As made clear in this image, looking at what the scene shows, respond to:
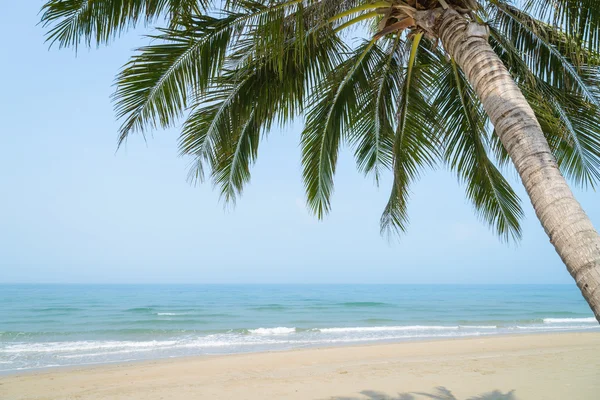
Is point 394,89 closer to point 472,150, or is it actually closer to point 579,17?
point 472,150

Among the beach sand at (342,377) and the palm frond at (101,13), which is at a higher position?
the palm frond at (101,13)

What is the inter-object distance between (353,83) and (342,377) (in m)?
4.44

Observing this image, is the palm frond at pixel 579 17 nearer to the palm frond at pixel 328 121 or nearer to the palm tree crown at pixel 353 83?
the palm tree crown at pixel 353 83

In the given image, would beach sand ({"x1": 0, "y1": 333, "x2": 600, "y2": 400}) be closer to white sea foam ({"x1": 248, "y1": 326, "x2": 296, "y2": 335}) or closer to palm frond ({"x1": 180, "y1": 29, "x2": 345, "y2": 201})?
palm frond ({"x1": 180, "y1": 29, "x2": 345, "y2": 201})

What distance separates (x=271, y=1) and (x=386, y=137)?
3.36 m

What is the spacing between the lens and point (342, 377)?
7.59 m

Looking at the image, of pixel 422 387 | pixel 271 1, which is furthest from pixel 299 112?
pixel 422 387

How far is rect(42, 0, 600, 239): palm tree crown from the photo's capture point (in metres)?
4.24

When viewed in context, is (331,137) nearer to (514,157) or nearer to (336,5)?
(336,5)

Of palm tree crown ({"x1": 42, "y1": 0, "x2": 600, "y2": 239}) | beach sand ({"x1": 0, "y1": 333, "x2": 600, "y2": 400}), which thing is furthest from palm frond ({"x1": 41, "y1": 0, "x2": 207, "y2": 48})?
beach sand ({"x1": 0, "y1": 333, "x2": 600, "y2": 400})

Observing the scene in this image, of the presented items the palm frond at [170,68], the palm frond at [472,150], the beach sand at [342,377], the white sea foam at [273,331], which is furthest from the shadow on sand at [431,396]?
the white sea foam at [273,331]

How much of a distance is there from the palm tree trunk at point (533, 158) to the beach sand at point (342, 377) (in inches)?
171

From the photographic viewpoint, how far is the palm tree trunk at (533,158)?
2.28 m

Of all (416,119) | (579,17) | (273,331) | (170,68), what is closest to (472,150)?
(416,119)
